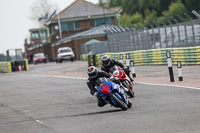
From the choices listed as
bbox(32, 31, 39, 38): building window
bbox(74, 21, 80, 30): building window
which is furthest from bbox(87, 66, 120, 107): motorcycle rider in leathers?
bbox(32, 31, 39, 38): building window

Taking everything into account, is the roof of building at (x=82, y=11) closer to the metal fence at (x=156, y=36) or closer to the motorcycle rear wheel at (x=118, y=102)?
the metal fence at (x=156, y=36)

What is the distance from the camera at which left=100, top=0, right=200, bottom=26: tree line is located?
93662mm

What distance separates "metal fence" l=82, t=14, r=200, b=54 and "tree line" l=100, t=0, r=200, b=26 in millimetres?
52286

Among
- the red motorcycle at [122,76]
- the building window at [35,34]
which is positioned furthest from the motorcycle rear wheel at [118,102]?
the building window at [35,34]

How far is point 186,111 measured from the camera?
9734 millimetres

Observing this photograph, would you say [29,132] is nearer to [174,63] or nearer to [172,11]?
[174,63]

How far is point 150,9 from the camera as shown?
111 metres

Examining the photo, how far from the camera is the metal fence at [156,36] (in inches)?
1078

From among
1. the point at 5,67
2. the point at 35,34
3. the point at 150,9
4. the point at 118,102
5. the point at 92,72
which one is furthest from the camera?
the point at 35,34

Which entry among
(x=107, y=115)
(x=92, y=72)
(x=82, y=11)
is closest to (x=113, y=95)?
(x=107, y=115)

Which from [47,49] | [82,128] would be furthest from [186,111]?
[47,49]

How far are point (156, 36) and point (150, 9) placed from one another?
80.7 m

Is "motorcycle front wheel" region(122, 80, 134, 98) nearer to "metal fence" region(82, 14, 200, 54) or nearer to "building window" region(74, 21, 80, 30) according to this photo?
"metal fence" region(82, 14, 200, 54)

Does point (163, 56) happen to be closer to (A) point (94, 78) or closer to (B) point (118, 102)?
(A) point (94, 78)
